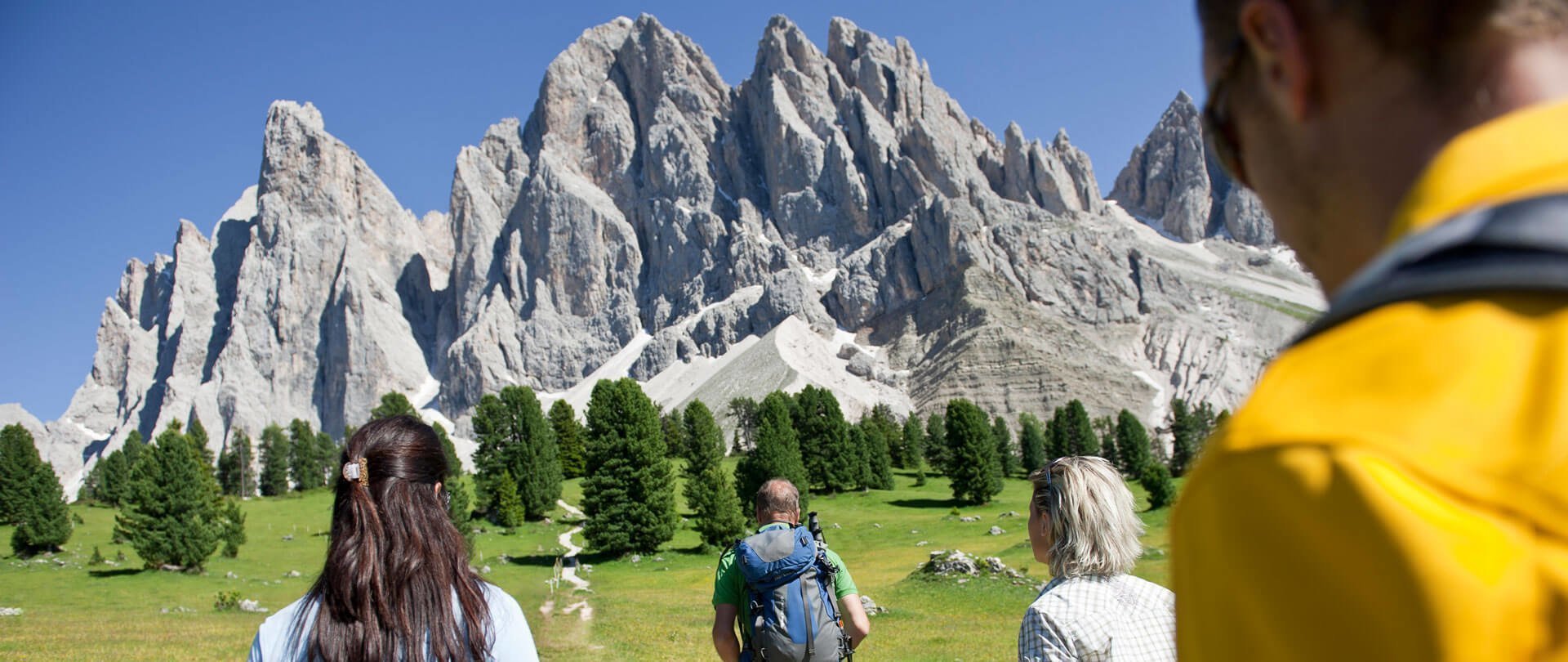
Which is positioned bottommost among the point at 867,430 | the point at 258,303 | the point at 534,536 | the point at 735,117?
the point at 534,536

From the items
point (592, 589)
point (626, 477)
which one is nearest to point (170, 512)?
point (626, 477)

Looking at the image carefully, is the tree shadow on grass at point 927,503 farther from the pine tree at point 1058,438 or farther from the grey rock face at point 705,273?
the grey rock face at point 705,273

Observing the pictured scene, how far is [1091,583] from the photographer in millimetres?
5199

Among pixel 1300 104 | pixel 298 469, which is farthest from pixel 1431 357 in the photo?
pixel 298 469

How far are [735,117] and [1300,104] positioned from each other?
642 ft

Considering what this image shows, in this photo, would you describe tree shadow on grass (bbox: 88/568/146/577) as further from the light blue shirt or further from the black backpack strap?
the black backpack strap

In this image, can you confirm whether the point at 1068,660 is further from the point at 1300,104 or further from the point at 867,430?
the point at 867,430

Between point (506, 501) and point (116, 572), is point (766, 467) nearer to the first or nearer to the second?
point (506, 501)

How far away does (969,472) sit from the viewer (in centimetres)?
6538

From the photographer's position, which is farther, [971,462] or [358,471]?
[971,462]

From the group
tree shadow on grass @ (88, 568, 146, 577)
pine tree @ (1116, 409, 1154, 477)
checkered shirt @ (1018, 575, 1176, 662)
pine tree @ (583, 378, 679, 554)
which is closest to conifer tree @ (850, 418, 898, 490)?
pine tree @ (1116, 409, 1154, 477)

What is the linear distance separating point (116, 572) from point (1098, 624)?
52487 mm

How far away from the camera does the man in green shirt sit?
8.27m

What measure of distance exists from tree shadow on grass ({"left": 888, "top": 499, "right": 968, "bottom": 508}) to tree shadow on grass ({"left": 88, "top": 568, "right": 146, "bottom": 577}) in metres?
45.1
